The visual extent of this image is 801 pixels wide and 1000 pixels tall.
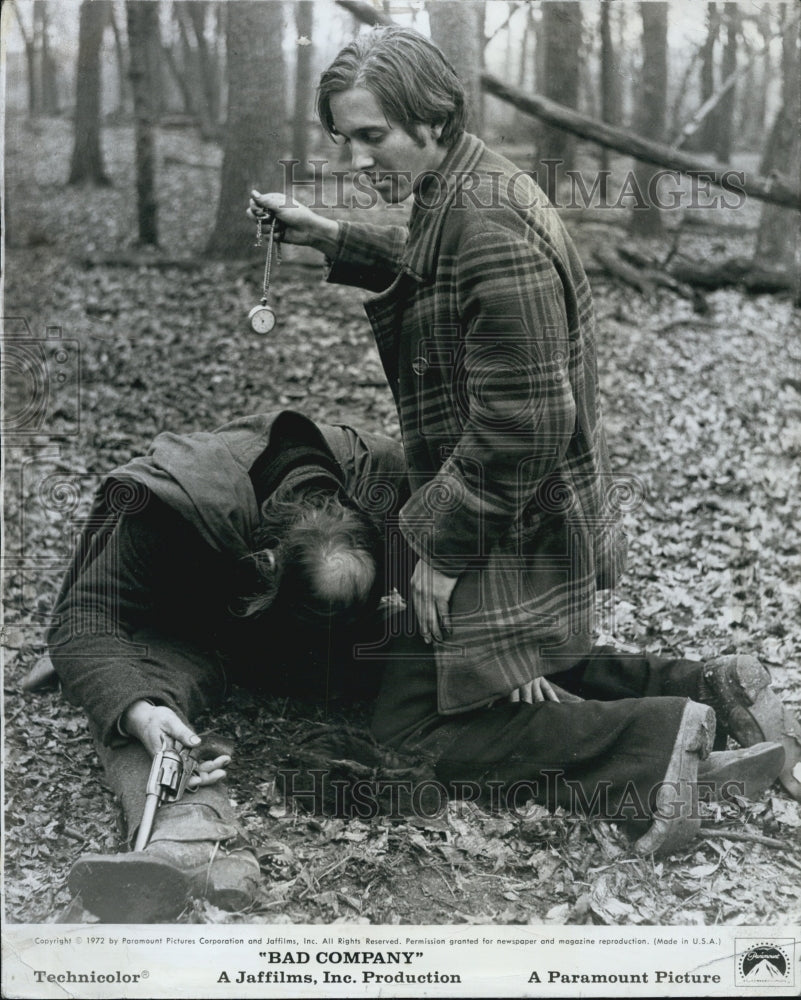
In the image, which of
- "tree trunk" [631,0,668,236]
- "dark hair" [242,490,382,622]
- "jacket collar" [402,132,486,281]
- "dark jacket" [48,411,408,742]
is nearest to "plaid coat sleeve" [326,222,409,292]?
"jacket collar" [402,132,486,281]

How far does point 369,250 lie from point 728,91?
12.5 ft

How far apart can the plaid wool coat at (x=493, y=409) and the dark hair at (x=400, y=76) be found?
153 mm

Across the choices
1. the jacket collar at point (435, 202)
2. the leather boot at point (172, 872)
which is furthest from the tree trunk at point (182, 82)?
the leather boot at point (172, 872)

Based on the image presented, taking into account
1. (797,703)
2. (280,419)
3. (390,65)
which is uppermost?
(390,65)

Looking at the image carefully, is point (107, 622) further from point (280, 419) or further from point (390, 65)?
point (390, 65)

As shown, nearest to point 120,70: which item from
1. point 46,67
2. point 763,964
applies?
point 46,67

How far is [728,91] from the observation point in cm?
612

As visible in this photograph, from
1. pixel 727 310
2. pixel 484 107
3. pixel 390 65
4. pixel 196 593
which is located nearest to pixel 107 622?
pixel 196 593

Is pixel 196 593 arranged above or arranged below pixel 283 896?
above

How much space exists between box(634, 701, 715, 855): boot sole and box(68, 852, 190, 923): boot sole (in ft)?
4.69

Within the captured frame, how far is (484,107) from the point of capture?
5.39 m

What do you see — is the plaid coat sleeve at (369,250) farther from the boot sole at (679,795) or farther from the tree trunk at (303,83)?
the boot sole at (679,795)

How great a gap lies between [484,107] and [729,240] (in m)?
2.57

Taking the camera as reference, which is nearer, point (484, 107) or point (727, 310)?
point (484, 107)
